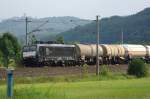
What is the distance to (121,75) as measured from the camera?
51.2 metres

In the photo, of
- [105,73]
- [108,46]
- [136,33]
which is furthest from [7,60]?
[136,33]

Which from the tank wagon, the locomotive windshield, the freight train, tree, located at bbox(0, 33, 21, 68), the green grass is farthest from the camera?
tree, located at bbox(0, 33, 21, 68)

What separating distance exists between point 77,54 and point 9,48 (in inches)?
340

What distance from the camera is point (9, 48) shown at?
227 feet

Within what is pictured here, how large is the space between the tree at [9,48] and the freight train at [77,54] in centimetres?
517

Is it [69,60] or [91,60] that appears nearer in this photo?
[69,60]

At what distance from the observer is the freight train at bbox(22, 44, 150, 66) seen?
60.6 metres

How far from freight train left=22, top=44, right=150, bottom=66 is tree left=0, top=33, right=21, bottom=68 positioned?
517 cm

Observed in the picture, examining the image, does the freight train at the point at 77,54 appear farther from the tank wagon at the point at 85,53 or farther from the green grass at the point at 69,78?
the green grass at the point at 69,78

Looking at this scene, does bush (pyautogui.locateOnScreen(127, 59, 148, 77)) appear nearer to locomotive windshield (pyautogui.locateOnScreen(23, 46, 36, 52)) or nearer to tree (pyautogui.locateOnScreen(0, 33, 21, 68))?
locomotive windshield (pyautogui.locateOnScreen(23, 46, 36, 52))

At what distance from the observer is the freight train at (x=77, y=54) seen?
60562mm

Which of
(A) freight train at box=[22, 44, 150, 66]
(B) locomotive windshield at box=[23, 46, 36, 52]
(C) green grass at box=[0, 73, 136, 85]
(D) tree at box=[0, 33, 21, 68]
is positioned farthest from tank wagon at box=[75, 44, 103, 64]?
(C) green grass at box=[0, 73, 136, 85]

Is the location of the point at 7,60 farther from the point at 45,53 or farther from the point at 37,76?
the point at 37,76

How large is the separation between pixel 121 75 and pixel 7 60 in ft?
63.2
